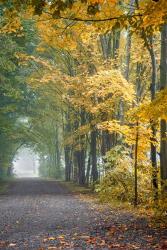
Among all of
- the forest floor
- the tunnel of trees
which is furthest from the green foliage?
the forest floor

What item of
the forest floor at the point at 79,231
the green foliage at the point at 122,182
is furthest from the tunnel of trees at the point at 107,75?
the forest floor at the point at 79,231

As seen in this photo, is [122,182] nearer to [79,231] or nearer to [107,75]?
[107,75]

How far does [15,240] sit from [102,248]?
232cm

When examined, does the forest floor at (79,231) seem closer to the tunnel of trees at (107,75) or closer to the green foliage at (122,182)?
the tunnel of trees at (107,75)

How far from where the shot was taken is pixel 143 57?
79.8ft

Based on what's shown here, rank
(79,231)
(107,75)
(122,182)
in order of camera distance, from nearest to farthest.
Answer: (79,231)
(122,182)
(107,75)

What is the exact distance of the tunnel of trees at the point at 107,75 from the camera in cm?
942

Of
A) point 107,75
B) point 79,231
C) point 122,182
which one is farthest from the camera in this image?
point 107,75

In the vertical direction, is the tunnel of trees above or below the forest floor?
above

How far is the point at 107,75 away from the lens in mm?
19812

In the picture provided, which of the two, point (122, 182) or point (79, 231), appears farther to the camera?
point (122, 182)

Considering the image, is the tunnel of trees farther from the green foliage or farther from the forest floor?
the forest floor

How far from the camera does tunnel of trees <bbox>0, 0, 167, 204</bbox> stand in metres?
9.42

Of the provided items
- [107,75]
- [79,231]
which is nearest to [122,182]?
[107,75]
